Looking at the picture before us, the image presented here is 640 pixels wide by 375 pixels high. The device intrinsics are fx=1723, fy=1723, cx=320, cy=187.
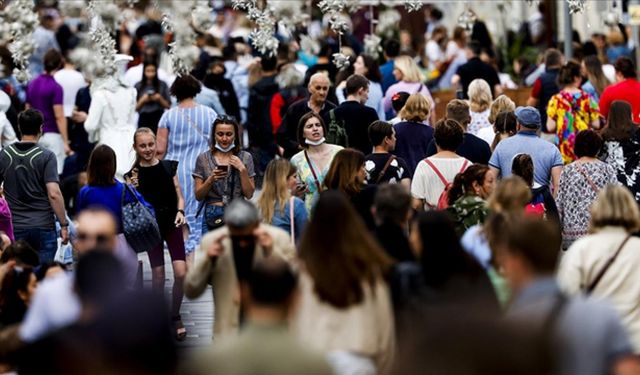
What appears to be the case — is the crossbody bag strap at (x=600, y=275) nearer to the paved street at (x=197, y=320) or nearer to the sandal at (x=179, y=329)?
the paved street at (x=197, y=320)

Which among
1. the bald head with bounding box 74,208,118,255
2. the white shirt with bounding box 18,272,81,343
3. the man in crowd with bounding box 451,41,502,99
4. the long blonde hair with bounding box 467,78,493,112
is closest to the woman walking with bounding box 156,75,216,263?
the long blonde hair with bounding box 467,78,493,112

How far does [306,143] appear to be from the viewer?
512 inches

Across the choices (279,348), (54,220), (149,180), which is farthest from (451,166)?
(279,348)

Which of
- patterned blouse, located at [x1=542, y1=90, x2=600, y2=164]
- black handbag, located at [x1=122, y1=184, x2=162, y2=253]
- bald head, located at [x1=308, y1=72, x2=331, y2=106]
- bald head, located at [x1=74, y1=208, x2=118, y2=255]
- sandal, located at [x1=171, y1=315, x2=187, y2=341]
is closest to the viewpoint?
bald head, located at [x1=74, y1=208, x2=118, y2=255]

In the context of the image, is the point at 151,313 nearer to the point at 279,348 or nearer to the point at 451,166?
the point at 279,348

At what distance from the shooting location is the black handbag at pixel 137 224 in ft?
40.4

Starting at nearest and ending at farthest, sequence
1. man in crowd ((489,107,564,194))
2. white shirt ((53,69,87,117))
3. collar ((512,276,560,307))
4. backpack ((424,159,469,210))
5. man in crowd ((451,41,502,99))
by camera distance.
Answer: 1. collar ((512,276,560,307))
2. backpack ((424,159,469,210))
3. man in crowd ((489,107,564,194))
4. white shirt ((53,69,87,117))
5. man in crowd ((451,41,502,99))

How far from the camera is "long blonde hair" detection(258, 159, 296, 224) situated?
10961 millimetres

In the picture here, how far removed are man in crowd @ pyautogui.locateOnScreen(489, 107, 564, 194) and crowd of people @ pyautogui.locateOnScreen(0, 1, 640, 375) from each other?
0.02m

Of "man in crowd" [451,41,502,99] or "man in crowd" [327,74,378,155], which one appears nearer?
"man in crowd" [327,74,378,155]

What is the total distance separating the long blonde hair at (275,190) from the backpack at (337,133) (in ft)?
11.8

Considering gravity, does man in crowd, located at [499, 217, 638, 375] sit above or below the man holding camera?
below

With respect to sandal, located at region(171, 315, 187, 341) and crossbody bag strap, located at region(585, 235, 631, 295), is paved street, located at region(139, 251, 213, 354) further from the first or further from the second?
crossbody bag strap, located at region(585, 235, 631, 295)

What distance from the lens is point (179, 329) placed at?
12.9m
